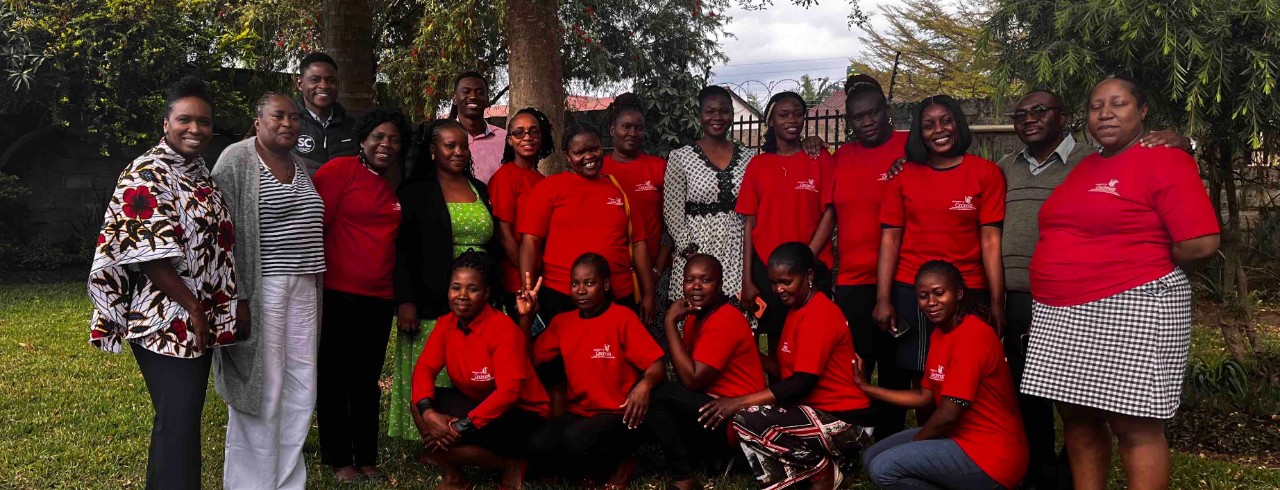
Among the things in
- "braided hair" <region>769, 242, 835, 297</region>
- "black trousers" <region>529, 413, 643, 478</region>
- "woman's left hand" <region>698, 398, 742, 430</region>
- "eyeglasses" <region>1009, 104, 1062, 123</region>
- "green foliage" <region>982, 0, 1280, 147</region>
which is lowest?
"black trousers" <region>529, 413, 643, 478</region>

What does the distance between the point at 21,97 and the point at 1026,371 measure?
539 inches

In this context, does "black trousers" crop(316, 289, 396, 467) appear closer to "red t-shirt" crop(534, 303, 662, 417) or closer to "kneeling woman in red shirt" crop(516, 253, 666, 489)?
"kneeling woman in red shirt" crop(516, 253, 666, 489)

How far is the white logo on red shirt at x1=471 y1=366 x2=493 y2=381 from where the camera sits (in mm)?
4660

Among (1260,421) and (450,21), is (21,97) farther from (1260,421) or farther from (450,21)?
(1260,421)

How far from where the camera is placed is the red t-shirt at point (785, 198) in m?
4.99

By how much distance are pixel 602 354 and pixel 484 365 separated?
57 cm

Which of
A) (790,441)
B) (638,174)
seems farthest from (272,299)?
(790,441)

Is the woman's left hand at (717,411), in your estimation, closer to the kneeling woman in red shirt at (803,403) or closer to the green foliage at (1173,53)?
the kneeling woman in red shirt at (803,403)

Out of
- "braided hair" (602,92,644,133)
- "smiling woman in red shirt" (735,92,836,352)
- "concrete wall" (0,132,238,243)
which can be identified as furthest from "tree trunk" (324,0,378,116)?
"concrete wall" (0,132,238,243)

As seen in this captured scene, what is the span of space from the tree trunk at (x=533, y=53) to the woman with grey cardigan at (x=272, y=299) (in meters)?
3.05

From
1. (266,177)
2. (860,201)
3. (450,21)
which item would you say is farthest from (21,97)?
(860,201)

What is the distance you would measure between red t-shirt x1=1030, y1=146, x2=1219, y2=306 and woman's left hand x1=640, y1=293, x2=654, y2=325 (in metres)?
2.00

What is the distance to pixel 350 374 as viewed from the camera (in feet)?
15.9

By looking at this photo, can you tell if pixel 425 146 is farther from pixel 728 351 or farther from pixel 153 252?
pixel 728 351
